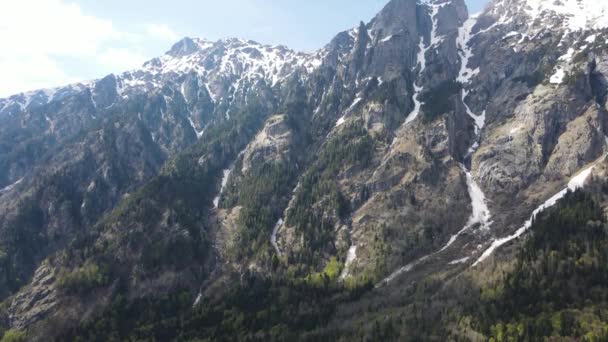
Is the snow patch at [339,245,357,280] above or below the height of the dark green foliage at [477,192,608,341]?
above

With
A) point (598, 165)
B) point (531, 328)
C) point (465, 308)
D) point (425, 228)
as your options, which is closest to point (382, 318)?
point (465, 308)

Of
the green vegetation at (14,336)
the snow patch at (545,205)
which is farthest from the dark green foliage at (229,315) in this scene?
the snow patch at (545,205)

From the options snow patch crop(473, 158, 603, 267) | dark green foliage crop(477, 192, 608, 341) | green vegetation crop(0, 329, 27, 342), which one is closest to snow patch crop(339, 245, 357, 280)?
snow patch crop(473, 158, 603, 267)

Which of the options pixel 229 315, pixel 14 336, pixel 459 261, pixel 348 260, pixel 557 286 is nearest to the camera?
pixel 557 286

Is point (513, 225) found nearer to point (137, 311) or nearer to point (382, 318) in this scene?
point (382, 318)

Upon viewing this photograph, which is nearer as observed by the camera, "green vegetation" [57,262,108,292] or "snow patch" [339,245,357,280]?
"snow patch" [339,245,357,280]

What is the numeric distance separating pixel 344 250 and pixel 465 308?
237 ft

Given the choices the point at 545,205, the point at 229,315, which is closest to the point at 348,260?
the point at 229,315

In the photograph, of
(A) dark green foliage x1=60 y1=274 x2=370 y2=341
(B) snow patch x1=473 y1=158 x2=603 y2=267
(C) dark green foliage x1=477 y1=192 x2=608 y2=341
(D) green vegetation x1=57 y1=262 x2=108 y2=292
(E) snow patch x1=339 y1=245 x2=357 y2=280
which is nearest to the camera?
(C) dark green foliage x1=477 y1=192 x2=608 y2=341

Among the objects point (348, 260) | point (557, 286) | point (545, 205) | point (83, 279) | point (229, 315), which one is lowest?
point (557, 286)

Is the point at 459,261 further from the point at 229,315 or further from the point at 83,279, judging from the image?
the point at 83,279

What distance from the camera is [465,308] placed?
129 m

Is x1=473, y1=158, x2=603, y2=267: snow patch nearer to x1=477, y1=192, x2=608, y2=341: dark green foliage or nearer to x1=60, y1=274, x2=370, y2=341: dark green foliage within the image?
x1=477, y1=192, x2=608, y2=341: dark green foliage

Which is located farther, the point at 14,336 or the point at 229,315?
the point at 14,336
